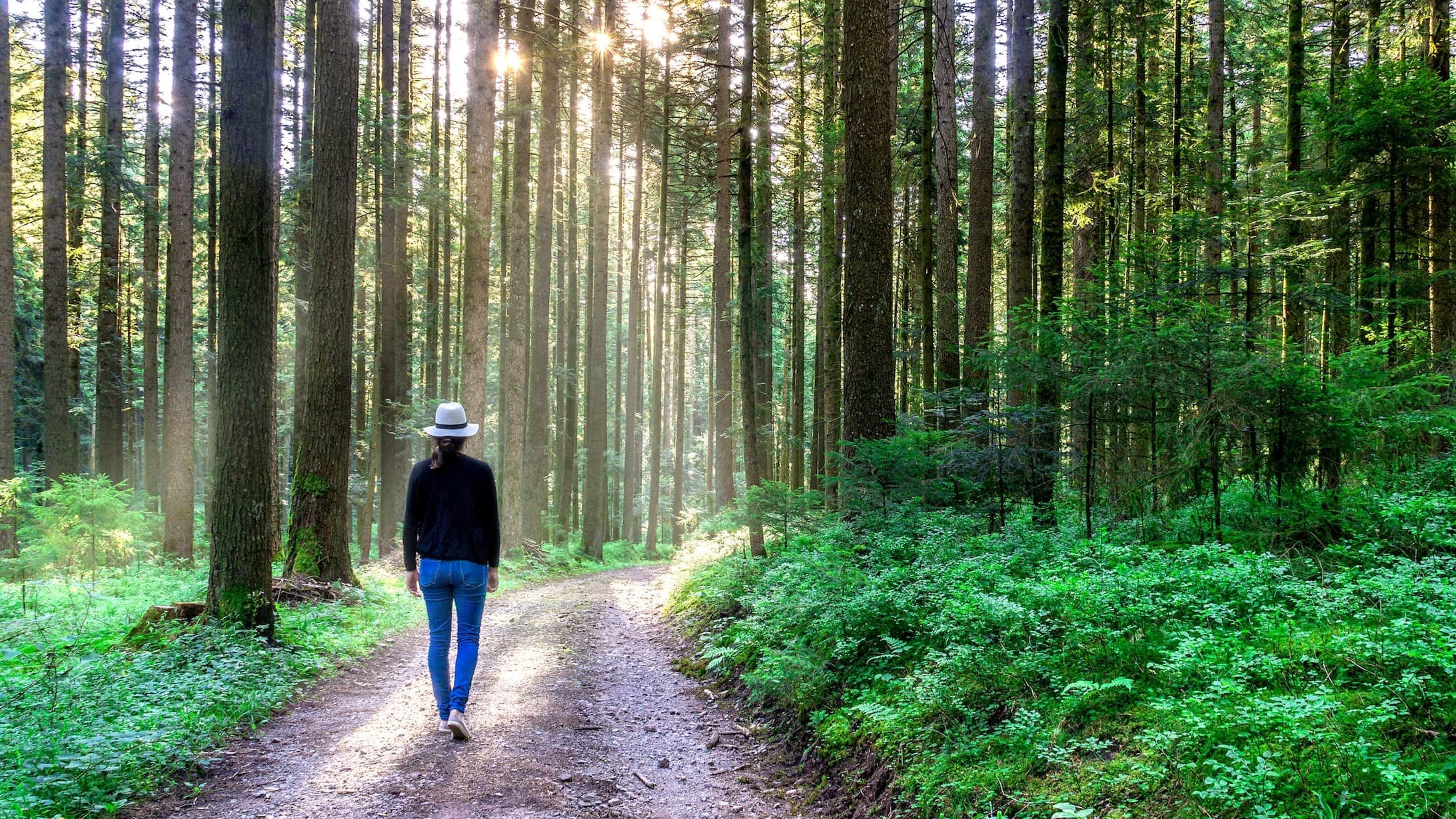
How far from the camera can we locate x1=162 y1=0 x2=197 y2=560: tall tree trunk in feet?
47.6

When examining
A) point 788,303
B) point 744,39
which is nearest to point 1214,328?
point 744,39

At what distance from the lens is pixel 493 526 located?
564cm

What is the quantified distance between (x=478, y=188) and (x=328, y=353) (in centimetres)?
588

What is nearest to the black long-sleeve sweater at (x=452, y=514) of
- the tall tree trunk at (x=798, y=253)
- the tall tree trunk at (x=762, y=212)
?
the tall tree trunk at (x=762, y=212)

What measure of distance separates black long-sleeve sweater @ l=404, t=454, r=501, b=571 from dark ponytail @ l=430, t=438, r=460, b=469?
3 cm

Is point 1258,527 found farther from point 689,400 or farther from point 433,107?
point 689,400

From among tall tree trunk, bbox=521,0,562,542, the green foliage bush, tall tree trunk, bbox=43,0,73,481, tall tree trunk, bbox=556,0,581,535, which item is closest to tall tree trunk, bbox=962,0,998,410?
tall tree trunk, bbox=521,0,562,542

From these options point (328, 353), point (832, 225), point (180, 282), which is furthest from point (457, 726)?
point (180, 282)

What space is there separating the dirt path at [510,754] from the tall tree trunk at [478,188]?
26.6 feet

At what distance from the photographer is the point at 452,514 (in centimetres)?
543

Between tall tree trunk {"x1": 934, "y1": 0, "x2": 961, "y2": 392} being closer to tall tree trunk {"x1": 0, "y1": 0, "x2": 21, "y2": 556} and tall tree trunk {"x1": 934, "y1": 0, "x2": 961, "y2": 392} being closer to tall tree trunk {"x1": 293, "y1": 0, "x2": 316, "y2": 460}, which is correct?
tall tree trunk {"x1": 293, "y1": 0, "x2": 316, "y2": 460}

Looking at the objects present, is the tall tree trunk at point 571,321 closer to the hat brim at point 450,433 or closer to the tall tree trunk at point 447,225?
the tall tree trunk at point 447,225

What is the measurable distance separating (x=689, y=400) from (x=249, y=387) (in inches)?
1951

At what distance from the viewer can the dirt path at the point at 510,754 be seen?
13.9 feet
